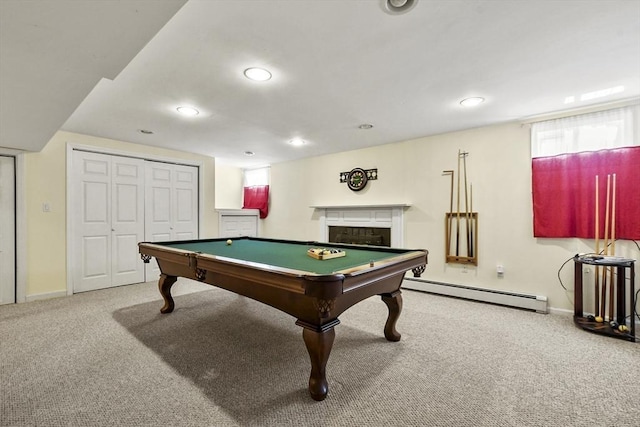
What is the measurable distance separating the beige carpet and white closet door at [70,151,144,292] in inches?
40.7

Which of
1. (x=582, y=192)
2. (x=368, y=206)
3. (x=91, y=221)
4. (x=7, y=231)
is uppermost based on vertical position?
(x=582, y=192)

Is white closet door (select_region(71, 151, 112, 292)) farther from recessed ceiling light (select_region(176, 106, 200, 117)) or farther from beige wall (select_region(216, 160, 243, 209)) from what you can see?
beige wall (select_region(216, 160, 243, 209))

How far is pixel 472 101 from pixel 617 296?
2.26 m

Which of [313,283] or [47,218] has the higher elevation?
[47,218]

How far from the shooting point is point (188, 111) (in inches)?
119

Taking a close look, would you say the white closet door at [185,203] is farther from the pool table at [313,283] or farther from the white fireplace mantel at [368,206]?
the pool table at [313,283]

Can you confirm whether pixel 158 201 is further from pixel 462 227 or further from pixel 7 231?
pixel 462 227

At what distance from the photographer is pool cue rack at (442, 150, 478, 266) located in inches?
142

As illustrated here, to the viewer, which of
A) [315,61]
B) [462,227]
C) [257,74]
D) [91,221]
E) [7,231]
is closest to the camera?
[315,61]

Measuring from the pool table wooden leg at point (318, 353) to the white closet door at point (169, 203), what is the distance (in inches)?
156

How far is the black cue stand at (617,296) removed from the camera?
7.93ft

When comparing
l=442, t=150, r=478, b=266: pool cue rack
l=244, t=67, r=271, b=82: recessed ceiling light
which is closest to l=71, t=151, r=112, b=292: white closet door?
l=244, t=67, r=271, b=82: recessed ceiling light

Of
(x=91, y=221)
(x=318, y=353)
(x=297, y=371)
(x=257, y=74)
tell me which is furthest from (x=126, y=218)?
(x=318, y=353)

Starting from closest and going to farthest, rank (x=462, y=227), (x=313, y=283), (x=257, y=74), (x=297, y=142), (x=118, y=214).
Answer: (x=313, y=283) → (x=257, y=74) → (x=462, y=227) → (x=118, y=214) → (x=297, y=142)
